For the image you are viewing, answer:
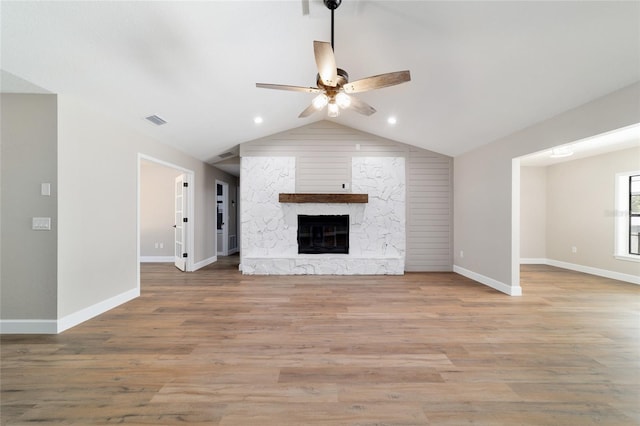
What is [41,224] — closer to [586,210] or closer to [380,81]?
[380,81]

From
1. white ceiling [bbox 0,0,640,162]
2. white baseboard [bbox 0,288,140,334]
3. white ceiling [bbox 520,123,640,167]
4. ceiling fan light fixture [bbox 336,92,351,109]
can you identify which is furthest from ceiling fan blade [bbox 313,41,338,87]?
white baseboard [bbox 0,288,140,334]

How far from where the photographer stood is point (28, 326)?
106 inches

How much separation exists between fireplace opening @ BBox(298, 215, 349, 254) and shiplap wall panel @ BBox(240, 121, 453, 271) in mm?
641

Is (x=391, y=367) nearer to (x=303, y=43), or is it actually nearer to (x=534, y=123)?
(x=303, y=43)

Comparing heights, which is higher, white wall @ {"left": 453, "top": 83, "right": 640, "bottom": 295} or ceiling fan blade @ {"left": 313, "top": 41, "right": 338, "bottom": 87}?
ceiling fan blade @ {"left": 313, "top": 41, "right": 338, "bottom": 87}

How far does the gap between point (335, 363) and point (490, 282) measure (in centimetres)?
365

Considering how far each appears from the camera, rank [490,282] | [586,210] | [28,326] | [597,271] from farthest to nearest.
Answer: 1. [586,210]
2. [597,271]
3. [490,282]
4. [28,326]

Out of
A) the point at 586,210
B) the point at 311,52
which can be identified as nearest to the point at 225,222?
the point at 311,52

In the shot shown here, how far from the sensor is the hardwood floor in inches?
64.8

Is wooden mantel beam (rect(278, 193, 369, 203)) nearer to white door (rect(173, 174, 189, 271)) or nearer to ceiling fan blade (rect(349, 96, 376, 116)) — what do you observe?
white door (rect(173, 174, 189, 271))

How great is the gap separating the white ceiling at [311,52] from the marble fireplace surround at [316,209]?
1840 millimetres

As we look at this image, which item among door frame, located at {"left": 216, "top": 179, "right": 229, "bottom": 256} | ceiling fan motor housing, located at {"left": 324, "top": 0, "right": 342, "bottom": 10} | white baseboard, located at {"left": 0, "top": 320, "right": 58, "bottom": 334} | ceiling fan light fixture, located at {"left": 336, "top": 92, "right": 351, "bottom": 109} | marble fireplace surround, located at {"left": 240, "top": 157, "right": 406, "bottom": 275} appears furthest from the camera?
door frame, located at {"left": 216, "top": 179, "right": 229, "bottom": 256}

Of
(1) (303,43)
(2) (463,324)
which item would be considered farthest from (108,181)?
(2) (463,324)

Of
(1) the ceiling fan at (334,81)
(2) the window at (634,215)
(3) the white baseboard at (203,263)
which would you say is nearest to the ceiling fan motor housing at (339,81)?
(1) the ceiling fan at (334,81)
